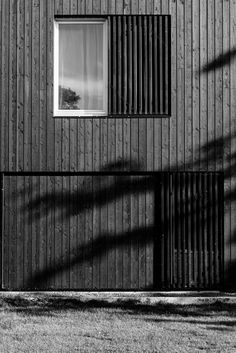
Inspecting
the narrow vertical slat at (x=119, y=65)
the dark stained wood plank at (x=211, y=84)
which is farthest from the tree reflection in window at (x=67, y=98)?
the dark stained wood plank at (x=211, y=84)

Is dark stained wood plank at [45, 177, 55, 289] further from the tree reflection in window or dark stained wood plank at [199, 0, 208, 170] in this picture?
dark stained wood plank at [199, 0, 208, 170]

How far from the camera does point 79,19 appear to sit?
50.8 feet

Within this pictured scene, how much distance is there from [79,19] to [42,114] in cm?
174

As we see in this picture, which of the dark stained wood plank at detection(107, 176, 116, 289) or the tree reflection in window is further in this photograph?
the tree reflection in window

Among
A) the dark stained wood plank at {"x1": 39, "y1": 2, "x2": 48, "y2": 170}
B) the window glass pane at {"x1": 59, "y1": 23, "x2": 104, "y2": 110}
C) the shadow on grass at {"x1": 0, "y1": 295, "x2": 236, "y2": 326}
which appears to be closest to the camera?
the shadow on grass at {"x1": 0, "y1": 295, "x2": 236, "y2": 326}

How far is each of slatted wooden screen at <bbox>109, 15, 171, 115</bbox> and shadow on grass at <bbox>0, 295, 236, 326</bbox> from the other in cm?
330

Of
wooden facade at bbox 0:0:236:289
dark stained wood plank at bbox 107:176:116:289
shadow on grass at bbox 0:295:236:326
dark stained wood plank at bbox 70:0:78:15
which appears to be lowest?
shadow on grass at bbox 0:295:236:326

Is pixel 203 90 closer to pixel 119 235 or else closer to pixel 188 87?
pixel 188 87

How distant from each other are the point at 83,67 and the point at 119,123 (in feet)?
3.82

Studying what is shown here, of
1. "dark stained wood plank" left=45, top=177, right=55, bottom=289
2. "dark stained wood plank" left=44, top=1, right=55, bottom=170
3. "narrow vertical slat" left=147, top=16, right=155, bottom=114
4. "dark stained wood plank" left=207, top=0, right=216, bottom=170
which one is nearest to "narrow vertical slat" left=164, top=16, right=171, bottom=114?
"narrow vertical slat" left=147, top=16, right=155, bottom=114

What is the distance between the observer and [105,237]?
50.3ft

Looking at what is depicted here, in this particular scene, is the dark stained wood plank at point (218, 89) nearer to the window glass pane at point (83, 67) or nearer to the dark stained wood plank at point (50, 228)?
the window glass pane at point (83, 67)

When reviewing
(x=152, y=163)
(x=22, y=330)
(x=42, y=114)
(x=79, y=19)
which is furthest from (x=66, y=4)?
(x=22, y=330)

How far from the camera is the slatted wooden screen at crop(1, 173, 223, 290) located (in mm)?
15320
